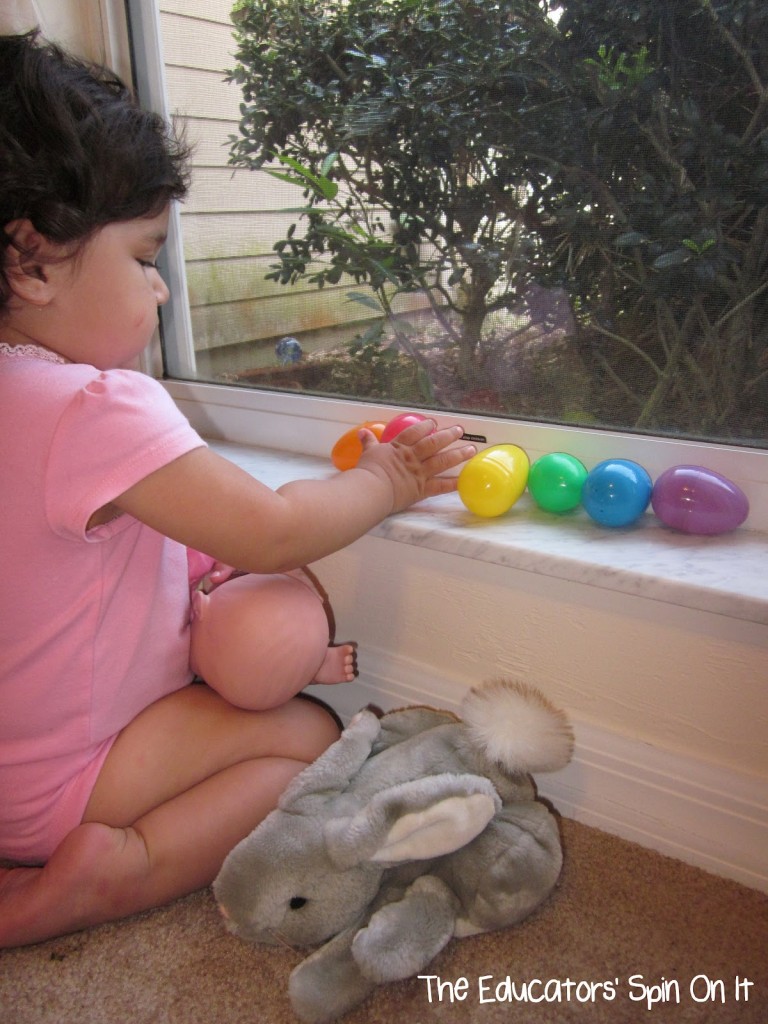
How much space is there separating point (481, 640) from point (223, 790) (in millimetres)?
347

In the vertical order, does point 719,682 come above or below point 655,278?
below

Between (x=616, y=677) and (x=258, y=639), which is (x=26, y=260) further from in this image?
(x=616, y=677)

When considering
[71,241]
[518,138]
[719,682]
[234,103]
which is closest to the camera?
[71,241]

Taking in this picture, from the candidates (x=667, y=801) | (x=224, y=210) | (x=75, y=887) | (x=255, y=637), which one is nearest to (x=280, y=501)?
(x=255, y=637)

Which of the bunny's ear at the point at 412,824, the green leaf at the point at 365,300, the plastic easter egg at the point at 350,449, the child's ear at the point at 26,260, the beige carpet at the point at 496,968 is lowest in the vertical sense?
the beige carpet at the point at 496,968

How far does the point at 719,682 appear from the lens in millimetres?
817

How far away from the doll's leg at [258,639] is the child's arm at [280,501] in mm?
82

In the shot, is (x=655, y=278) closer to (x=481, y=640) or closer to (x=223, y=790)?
(x=481, y=640)

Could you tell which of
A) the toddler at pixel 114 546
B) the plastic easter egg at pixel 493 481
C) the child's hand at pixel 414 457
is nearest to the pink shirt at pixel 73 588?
the toddler at pixel 114 546

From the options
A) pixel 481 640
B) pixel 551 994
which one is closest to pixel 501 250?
pixel 481 640

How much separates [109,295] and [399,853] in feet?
1.82

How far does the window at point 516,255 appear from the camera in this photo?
835 mm

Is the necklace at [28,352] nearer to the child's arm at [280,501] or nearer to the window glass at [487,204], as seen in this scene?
the child's arm at [280,501]

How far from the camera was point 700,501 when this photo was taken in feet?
2.77
